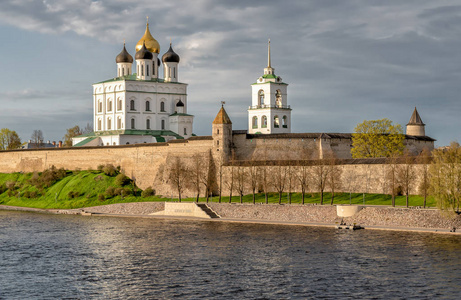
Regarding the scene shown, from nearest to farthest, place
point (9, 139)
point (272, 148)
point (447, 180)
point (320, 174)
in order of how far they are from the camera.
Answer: point (447, 180)
point (320, 174)
point (272, 148)
point (9, 139)

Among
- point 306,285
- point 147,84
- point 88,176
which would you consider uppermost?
point 147,84

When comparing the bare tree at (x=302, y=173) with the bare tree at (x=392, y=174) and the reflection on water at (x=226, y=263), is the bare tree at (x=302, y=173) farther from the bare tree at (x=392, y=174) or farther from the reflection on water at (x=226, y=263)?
the reflection on water at (x=226, y=263)

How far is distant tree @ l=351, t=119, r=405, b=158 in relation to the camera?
2274 inches

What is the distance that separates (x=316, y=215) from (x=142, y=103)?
1423 inches

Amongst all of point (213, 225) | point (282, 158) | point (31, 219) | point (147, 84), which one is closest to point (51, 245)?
point (213, 225)

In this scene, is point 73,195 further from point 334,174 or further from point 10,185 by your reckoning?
point 334,174

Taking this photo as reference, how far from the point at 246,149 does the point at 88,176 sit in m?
16.8

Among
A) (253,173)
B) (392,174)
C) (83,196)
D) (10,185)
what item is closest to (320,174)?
(392,174)

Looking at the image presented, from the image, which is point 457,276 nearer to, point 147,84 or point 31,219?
point 31,219

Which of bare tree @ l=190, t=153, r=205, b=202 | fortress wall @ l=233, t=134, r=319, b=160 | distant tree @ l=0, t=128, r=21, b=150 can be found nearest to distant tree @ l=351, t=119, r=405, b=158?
fortress wall @ l=233, t=134, r=319, b=160

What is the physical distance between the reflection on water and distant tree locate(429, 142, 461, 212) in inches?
110

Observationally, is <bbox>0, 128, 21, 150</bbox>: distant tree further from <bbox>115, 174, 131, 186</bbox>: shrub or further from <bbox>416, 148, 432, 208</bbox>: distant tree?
<bbox>416, 148, 432, 208</bbox>: distant tree

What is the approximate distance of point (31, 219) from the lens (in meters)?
51.5

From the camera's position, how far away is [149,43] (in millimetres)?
78625
